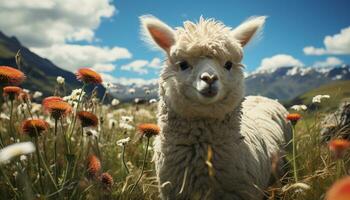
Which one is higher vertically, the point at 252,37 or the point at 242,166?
the point at 252,37

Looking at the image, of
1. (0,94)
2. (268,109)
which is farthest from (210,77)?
(268,109)

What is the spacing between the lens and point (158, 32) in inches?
216

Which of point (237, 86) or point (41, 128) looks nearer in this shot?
point (41, 128)

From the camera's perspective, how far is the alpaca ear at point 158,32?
17.8ft

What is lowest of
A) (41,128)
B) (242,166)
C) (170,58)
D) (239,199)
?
(239,199)

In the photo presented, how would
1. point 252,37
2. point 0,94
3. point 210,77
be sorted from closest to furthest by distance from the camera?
point 0,94
point 210,77
point 252,37

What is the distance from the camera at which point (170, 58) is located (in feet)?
17.5

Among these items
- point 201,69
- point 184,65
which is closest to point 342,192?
point 201,69

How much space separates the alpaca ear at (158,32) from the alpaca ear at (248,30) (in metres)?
0.83

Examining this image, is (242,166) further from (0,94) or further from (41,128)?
(0,94)

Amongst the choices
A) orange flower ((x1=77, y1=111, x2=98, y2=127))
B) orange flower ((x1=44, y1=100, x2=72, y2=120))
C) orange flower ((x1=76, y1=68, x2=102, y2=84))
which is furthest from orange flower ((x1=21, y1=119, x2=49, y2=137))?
orange flower ((x1=76, y1=68, x2=102, y2=84))

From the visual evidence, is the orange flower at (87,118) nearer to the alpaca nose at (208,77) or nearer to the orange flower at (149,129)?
the orange flower at (149,129)

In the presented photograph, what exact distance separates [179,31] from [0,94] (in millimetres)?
2318

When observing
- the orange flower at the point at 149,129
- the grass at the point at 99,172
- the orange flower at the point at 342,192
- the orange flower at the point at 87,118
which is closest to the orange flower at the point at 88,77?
the grass at the point at 99,172
